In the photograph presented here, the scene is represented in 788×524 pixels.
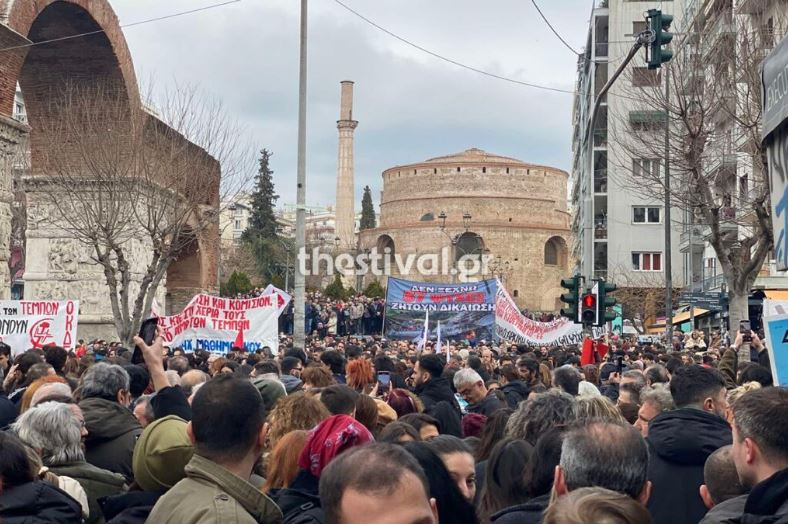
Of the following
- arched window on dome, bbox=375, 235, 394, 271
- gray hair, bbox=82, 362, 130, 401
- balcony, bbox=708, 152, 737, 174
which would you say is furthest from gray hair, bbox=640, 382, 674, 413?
arched window on dome, bbox=375, 235, 394, 271

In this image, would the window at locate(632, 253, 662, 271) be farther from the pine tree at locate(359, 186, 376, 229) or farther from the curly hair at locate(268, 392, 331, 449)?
the pine tree at locate(359, 186, 376, 229)

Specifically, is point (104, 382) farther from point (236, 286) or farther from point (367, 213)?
point (367, 213)

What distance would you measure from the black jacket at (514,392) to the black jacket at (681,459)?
372cm

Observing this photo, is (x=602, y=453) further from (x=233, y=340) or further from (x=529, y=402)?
(x=233, y=340)

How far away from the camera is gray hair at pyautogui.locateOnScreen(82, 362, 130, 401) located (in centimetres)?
637

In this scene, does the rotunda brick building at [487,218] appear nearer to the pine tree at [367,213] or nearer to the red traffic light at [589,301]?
the pine tree at [367,213]

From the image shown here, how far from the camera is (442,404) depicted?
24.6ft

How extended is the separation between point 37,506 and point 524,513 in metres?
1.87

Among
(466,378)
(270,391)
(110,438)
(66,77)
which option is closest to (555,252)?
(66,77)

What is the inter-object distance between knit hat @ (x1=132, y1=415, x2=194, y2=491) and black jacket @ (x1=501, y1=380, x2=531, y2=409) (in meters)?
4.84

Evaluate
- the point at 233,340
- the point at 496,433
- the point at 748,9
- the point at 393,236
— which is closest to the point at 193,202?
the point at 233,340

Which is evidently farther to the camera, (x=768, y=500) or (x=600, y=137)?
(x=600, y=137)

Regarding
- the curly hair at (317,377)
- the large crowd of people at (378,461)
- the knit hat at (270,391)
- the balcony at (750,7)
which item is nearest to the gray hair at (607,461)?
the large crowd of people at (378,461)

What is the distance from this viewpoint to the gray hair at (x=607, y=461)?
3398 mm
